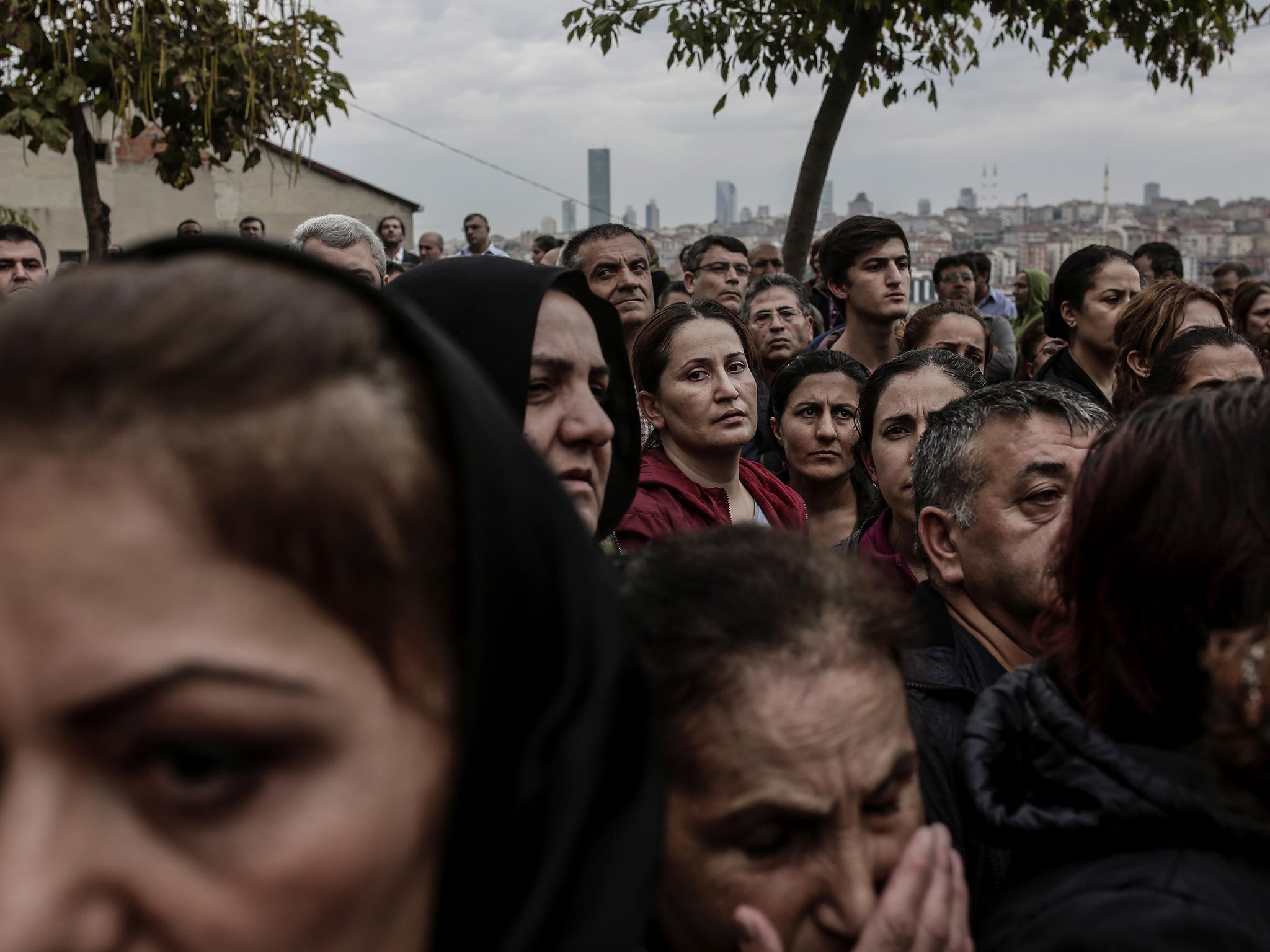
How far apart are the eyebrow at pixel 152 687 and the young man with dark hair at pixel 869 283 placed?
538 centimetres

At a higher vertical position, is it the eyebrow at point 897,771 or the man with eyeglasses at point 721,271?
the man with eyeglasses at point 721,271

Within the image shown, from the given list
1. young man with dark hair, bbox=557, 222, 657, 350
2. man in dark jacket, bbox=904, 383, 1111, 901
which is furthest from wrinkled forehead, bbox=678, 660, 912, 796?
young man with dark hair, bbox=557, 222, 657, 350

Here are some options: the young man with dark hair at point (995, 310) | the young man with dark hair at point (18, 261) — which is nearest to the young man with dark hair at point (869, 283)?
the young man with dark hair at point (995, 310)

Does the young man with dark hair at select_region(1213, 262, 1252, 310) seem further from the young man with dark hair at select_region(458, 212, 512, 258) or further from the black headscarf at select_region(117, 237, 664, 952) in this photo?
the black headscarf at select_region(117, 237, 664, 952)

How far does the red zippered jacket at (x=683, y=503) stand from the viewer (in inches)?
136

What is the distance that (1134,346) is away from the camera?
4.93 meters

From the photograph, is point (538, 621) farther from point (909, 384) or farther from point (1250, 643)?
point (909, 384)

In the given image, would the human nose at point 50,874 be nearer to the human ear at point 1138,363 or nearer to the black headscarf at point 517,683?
the black headscarf at point 517,683

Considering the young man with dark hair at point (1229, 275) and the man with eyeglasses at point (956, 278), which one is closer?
the man with eyeglasses at point (956, 278)

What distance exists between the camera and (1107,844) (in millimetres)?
1350

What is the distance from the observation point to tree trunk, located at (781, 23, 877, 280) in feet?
32.7

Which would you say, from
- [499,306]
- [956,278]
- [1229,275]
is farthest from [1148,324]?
[1229,275]

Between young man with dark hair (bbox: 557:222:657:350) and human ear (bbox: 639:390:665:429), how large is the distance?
1.23 m

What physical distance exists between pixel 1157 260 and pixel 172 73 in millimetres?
8144
